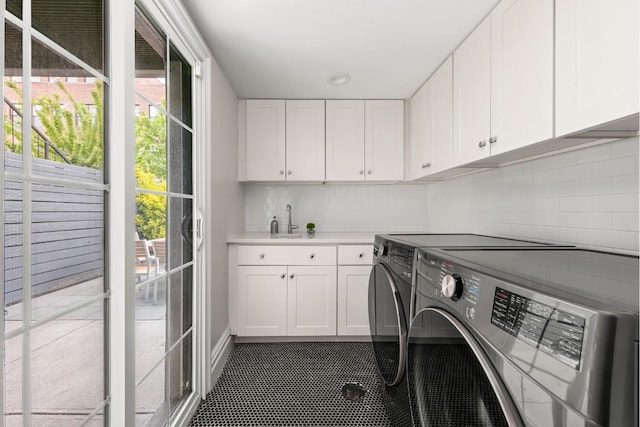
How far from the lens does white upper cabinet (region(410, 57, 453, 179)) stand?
2.16 meters

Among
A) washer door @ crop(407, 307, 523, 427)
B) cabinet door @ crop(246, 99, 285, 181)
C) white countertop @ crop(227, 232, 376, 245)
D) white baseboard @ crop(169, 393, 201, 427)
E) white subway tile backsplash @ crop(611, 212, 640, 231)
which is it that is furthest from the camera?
cabinet door @ crop(246, 99, 285, 181)

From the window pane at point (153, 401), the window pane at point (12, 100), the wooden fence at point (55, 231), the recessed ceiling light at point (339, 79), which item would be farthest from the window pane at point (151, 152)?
the recessed ceiling light at point (339, 79)

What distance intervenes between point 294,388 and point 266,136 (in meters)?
2.01

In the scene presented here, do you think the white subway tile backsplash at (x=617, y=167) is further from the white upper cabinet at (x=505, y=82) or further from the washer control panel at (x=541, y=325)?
the washer control panel at (x=541, y=325)

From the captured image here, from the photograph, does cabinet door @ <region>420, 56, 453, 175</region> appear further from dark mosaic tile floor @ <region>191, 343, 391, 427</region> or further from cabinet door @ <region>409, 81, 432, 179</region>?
dark mosaic tile floor @ <region>191, 343, 391, 427</region>

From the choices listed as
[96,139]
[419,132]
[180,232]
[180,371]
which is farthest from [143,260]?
[419,132]

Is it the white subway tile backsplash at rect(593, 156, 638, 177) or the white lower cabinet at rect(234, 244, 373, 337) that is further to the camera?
the white lower cabinet at rect(234, 244, 373, 337)

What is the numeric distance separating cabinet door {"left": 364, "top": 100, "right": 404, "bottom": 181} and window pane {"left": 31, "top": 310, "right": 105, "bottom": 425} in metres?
2.39

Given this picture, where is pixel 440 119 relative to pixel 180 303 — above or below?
above

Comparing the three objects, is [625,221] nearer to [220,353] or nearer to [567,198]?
[567,198]

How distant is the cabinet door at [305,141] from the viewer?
118 inches

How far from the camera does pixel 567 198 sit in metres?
1.58

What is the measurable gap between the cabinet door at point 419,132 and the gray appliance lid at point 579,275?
1600 millimetres

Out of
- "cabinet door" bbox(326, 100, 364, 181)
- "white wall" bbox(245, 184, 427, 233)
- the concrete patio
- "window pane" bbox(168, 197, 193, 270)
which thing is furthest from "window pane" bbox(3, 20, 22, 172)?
"white wall" bbox(245, 184, 427, 233)
